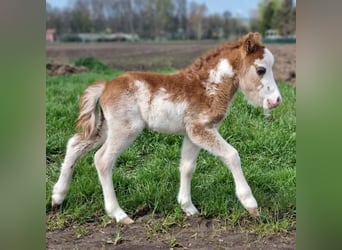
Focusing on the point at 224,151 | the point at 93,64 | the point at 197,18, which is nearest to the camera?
the point at 224,151

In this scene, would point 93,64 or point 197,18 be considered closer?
point 197,18

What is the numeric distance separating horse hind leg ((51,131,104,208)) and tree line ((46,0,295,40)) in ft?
1.78

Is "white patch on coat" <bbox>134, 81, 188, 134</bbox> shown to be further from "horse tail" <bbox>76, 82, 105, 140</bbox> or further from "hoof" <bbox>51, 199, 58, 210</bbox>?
"hoof" <bbox>51, 199, 58, 210</bbox>

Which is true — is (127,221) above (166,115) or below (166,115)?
below

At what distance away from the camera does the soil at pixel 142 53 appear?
2.86m

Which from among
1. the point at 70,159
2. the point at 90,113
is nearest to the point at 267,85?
the point at 90,113

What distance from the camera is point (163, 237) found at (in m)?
2.65

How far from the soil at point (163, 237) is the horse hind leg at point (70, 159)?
6.3 inches

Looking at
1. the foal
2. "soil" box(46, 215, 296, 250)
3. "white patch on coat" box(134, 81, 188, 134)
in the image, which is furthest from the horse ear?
"soil" box(46, 215, 296, 250)

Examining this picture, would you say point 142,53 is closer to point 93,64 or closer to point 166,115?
point 93,64

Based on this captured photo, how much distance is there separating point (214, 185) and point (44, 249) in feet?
2.80

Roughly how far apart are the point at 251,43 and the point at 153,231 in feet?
3.11

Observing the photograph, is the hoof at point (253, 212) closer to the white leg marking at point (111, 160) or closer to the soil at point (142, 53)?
the white leg marking at point (111, 160)

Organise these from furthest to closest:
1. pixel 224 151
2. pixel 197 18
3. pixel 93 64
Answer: pixel 93 64 → pixel 197 18 → pixel 224 151
